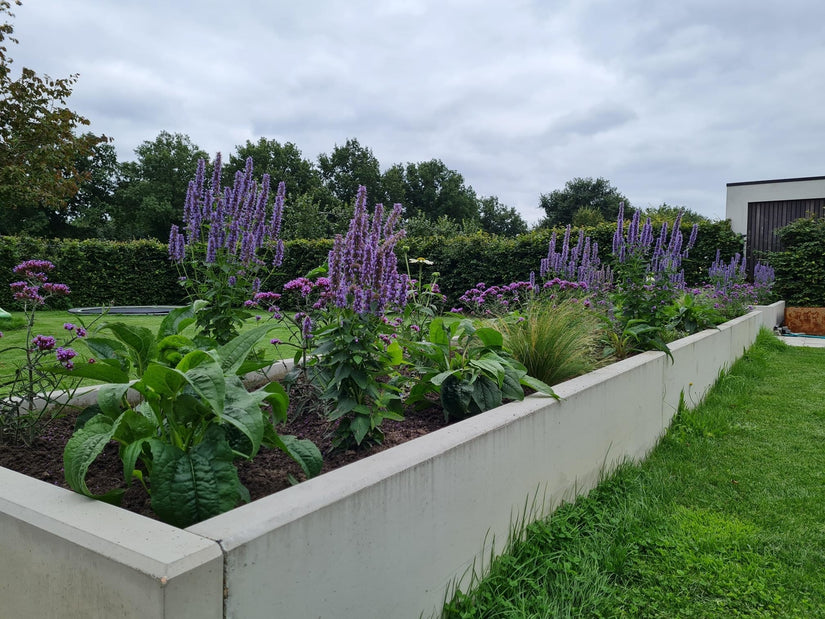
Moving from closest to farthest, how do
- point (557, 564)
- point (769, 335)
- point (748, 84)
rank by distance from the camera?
point (557, 564), point (769, 335), point (748, 84)

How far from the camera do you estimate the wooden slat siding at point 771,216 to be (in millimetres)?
13820

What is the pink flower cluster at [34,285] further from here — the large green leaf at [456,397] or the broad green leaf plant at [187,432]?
the large green leaf at [456,397]

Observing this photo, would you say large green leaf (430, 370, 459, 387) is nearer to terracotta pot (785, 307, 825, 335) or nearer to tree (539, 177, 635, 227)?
terracotta pot (785, 307, 825, 335)

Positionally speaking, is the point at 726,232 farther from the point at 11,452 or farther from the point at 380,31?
the point at 11,452

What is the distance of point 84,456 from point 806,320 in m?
12.7

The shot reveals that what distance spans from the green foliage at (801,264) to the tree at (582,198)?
2836cm

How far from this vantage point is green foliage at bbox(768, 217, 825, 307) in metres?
10.8

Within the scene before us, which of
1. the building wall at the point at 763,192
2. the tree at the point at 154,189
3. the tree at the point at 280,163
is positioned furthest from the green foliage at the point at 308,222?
the building wall at the point at 763,192

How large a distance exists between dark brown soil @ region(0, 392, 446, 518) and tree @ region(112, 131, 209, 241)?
106ft

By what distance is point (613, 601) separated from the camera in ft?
6.03

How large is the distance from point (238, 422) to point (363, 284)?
76cm

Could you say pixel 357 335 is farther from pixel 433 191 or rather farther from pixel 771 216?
pixel 433 191

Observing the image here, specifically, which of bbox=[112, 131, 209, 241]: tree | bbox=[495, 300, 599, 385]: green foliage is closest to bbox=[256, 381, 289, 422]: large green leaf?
bbox=[495, 300, 599, 385]: green foliage

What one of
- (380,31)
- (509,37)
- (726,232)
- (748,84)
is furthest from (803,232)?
(380,31)
